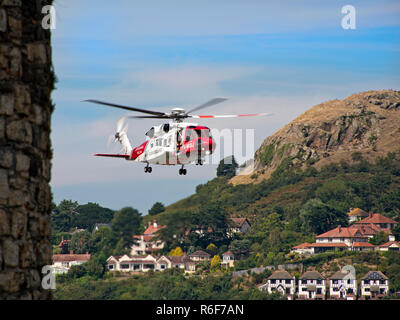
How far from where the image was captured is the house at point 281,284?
498 feet

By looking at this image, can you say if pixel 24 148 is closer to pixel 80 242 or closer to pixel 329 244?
pixel 80 242

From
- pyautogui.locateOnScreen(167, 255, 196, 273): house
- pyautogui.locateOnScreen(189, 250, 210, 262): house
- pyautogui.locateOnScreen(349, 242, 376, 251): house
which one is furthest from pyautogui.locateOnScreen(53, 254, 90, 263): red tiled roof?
pyautogui.locateOnScreen(349, 242, 376, 251): house

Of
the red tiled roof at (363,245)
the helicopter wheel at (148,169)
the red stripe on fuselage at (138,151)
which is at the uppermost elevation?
the red stripe on fuselage at (138,151)

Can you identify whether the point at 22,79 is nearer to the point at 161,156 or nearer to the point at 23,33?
the point at 23,33

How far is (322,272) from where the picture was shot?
16912cm

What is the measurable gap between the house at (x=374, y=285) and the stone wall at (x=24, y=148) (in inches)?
5794

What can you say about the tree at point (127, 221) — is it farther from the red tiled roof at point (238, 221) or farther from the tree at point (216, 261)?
the red tiled roof at point (238, 221)

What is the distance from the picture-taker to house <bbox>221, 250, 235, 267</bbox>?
503ft

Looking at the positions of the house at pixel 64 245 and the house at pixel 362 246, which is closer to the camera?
the house at pixel 64 245

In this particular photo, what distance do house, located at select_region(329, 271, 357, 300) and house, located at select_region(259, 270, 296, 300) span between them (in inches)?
330

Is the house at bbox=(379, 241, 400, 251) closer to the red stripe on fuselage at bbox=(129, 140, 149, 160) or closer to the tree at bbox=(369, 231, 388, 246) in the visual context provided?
the tree at bbox=(369, 231, 388, 246)

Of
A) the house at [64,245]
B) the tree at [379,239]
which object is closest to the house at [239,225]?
the tree at [379,239]

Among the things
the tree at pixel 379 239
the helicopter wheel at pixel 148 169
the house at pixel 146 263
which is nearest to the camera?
the helicopter wheel at pixel 148 169

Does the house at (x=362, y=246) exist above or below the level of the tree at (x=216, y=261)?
above
